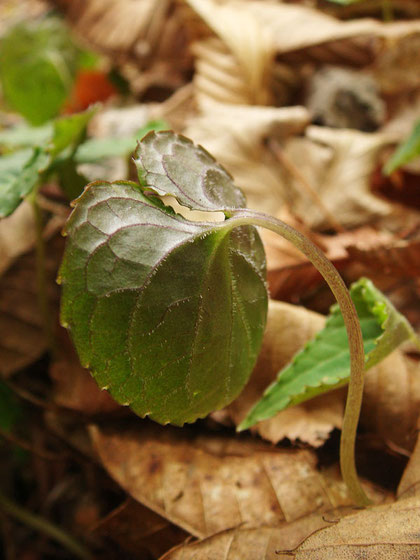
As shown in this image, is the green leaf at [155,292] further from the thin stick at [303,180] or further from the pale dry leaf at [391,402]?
the thin stick at [303,180]

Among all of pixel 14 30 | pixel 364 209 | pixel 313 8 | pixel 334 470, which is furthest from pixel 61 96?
pixel 334 470

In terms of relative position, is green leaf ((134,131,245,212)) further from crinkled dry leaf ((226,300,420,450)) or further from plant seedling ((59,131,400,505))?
crinkled dry leaf ((226,300,420,450))

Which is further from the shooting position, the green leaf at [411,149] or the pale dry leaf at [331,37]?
the pale dry leaf at [331,37]

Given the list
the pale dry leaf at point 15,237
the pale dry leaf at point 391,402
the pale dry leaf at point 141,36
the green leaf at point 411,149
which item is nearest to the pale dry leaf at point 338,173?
the green leaf at point 411,149

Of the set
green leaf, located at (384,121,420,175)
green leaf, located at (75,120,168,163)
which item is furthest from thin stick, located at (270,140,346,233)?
green leaf, located at (75,120,168,163)

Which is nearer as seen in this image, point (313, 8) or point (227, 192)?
point (227, 192)

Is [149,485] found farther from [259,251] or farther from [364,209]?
[364,209]

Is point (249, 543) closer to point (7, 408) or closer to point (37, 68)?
point (7, 408)
